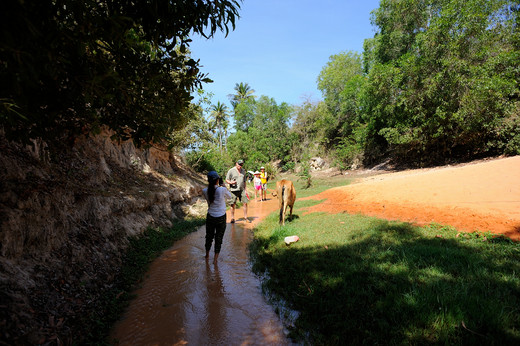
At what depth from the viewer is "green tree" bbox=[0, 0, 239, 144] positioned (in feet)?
5.42

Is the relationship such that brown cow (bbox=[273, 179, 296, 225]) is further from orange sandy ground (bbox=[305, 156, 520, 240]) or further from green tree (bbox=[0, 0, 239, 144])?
green tree (bbox=[0, 0, 239, 144])

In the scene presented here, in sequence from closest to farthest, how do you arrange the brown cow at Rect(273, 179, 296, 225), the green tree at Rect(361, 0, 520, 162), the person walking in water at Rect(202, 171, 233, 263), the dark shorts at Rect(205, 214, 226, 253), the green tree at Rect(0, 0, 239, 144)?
the green tree at Rect(0, 0, 239, 144), the person walking in water at Rect(202, 171, 233, 263), the dark shorts at Rect(205, 214, 226, 253), the brown cow at Rect(273, 179, 296, 225), the green tree at Rect(361, 0, 520, 162)

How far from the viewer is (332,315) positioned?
319 cm

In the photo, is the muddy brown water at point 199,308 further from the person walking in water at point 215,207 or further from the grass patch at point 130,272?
the person walking in water at point 215,207

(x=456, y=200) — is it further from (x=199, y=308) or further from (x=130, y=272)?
(x=130, y=272)

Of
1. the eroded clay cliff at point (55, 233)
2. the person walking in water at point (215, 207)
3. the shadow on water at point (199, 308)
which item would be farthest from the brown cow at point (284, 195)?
the eroded clay cliff at point (55, 233)

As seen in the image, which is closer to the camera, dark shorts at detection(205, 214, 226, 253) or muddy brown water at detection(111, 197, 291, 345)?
muddy brown water at detection(111, 197, 291, 345)

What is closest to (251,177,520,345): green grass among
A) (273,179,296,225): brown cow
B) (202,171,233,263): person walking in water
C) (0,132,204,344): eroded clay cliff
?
(202,171,233,263): person walking in water

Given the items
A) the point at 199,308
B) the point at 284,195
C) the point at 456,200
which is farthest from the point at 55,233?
the point at 456,200

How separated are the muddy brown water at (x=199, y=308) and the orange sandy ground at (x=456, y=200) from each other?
517 centimetres

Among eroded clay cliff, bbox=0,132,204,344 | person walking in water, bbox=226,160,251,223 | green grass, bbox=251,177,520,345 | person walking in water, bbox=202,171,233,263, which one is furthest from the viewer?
person walking in water, bbox=226,160,251,223

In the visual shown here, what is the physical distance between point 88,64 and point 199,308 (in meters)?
3.64

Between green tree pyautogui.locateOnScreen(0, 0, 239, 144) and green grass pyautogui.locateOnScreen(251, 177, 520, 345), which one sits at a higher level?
green tree pyautogui.locateOnScreen(0, 0, 239, 144)

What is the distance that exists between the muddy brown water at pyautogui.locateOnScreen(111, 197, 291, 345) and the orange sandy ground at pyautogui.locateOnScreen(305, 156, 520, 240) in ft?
17.0
